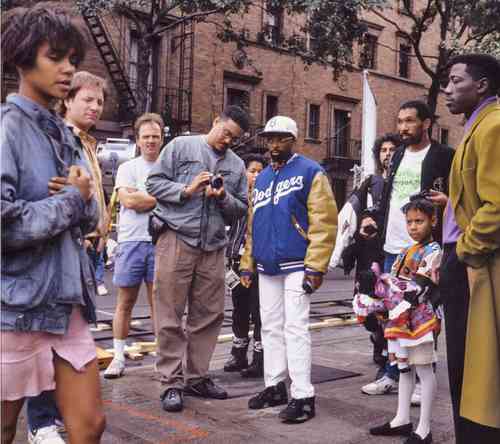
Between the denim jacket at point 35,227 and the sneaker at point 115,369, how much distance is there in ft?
11.1

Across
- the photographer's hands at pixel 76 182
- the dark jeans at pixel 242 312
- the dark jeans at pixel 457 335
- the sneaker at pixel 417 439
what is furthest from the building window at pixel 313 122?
the photographer's hands at pixel 76 182

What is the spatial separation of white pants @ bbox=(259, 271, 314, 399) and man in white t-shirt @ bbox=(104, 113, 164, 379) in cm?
131

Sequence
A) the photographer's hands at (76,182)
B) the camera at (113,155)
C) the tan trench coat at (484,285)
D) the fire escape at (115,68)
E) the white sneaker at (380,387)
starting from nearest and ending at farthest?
the photographer's hands at (76,182)
the tan trench coat at (484,285)
the white sneaker at (380,387)
the camera at (113,155)
the fire escape at (115,68)

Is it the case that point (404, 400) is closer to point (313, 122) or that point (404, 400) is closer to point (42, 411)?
point (42, 411)

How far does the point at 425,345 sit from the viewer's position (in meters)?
4.36

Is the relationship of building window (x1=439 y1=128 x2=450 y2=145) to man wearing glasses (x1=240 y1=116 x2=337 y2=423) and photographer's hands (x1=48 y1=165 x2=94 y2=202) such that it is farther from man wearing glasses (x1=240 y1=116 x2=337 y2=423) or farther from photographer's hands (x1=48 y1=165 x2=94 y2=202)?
photographer's hands (x1=48 y1=165 x2=94 y2=202)

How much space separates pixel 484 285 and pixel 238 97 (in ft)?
78.6

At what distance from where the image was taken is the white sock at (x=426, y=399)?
13.7 feet

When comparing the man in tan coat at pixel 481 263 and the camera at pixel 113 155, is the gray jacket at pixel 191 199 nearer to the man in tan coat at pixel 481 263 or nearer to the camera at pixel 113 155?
the man in tan coat at pixel 481 263

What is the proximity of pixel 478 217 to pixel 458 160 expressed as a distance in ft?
1.40

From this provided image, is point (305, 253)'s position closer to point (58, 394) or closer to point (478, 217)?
point (478, 217)

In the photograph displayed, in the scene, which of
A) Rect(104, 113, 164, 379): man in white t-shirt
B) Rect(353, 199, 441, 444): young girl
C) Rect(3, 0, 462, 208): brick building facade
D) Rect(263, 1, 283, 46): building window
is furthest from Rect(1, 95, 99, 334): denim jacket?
Rect(263, 1, 283, 46): building window

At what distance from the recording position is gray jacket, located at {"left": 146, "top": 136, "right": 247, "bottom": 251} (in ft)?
17.0

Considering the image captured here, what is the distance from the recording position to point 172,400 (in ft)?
16.1
